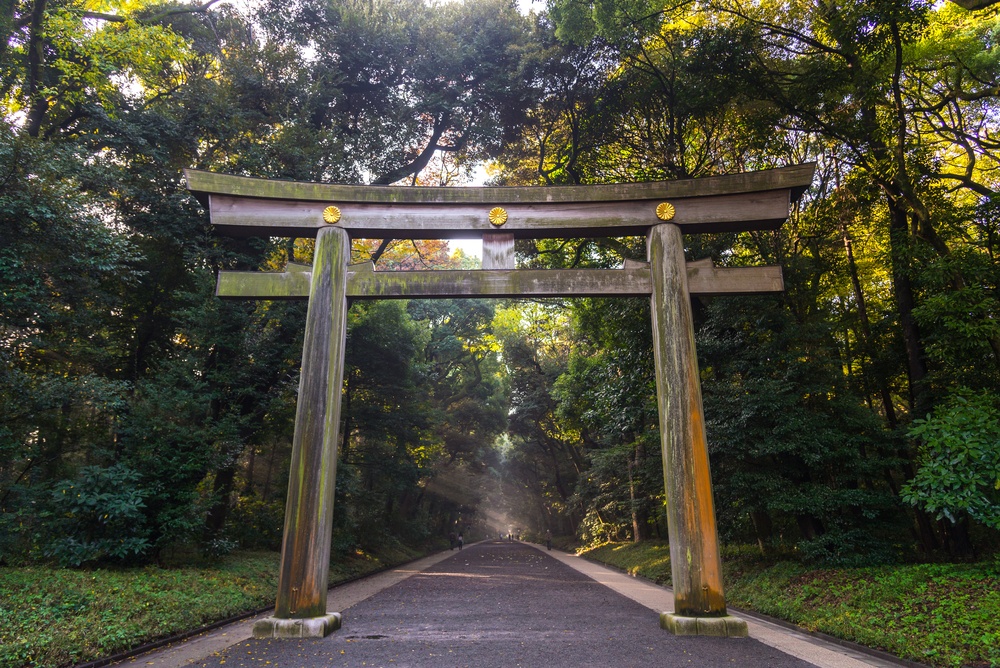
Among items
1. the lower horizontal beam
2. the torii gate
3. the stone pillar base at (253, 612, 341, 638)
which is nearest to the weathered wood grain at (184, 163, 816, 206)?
the torii gate

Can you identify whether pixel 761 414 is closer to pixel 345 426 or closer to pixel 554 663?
pixel 554 663

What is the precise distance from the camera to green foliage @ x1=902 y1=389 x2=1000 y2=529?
20.4 feet

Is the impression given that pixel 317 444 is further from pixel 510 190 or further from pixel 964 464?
pixel 964 464

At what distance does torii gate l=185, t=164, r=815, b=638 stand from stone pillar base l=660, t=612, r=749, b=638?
0.29m

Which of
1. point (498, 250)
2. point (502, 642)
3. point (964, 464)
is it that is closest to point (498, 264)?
point (498, 250)

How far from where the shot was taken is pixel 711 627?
579cm

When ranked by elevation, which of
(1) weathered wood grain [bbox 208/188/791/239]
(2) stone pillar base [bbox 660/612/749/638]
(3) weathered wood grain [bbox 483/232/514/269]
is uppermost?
(1) weathered wood grain [bbox 208/188/791/239]

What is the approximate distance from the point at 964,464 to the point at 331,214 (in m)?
8.48

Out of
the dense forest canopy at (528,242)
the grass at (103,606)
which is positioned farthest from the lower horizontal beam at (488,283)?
the grass at (103,606)

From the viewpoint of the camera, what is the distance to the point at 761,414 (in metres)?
10.1

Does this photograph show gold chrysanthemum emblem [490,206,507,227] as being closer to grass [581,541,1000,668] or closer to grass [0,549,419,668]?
grass [0,549,419,668]

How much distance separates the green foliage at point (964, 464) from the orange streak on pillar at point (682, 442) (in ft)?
9.00

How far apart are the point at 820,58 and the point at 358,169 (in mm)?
10930

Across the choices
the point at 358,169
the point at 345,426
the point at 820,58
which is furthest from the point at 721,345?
the point at 345,426
